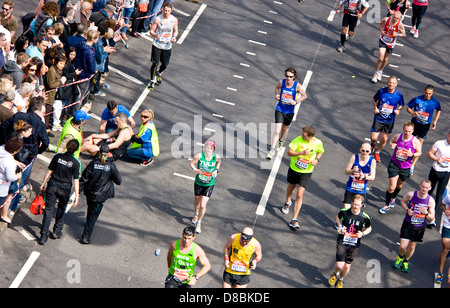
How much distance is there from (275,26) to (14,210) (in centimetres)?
1082

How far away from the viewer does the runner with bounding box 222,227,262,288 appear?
12.8 m

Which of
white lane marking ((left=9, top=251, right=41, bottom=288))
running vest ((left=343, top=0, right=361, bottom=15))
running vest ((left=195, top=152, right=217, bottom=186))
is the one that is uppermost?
running vest ((left=343, top=0, right=361, bottom=15))

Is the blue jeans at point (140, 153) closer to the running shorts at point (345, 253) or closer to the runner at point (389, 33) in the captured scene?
the running shorts at point (345, 253)

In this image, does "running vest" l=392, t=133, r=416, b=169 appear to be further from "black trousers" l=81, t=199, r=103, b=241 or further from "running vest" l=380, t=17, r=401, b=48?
"black trousers" l=81, t=199, r=103, b=241

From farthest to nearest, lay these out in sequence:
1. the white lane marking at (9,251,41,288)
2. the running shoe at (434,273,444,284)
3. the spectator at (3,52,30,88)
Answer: the spectator at (3,52,30,88)
the running shoe at (434,273,444,284)
the white lane marking at (9,251,41,288)

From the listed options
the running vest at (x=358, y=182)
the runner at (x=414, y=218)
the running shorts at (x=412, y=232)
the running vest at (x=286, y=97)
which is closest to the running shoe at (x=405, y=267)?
the runner at (x=414, y=218)

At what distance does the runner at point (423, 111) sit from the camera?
1748cm

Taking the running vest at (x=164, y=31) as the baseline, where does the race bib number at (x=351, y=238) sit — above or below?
below

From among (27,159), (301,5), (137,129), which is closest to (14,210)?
(27,159)

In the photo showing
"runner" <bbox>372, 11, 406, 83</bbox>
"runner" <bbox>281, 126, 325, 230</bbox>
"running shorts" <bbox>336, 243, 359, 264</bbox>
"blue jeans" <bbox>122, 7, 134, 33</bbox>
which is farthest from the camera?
"blue jeans" <bbox>122, 7, 134, 33</bbox>

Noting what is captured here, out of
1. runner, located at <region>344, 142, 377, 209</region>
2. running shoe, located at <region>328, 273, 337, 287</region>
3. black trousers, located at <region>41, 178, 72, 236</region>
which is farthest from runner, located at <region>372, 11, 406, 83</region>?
black trousers, located at <region>41, 178, 72, 236</region>

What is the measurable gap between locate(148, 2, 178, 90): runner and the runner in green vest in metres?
A: 2.86

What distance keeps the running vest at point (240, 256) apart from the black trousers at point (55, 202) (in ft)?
9.61

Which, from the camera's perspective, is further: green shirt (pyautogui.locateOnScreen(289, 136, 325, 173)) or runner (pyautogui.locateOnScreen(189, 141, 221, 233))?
green shirt (pyautogui.locateOnScreen(289, 136, 325, 173))
